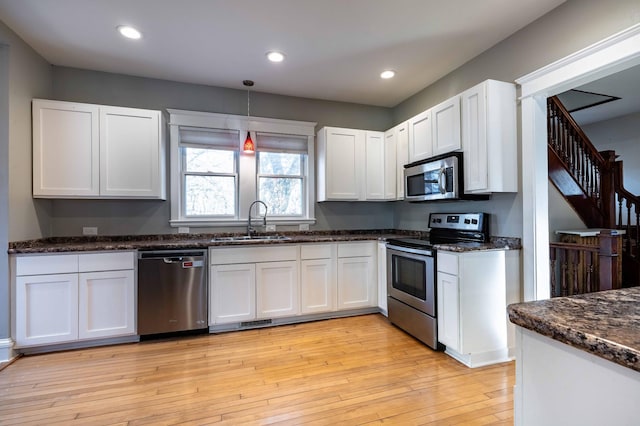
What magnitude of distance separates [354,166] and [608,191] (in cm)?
323

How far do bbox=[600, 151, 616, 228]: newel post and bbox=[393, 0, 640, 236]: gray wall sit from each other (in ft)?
7.06

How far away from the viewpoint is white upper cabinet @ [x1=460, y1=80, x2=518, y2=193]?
261 centimetres

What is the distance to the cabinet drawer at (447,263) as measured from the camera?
2520 mm

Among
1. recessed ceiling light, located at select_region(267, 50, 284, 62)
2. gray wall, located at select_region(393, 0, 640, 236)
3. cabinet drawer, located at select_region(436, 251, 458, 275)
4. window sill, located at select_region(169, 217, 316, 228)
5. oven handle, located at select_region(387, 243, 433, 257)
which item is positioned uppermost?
recessed ceiling light, located at select_region(267, 50, 284, 62)

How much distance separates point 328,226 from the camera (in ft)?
13.9

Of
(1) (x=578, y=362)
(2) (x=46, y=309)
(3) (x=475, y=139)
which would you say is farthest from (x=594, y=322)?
(2) (x=46, y=309)

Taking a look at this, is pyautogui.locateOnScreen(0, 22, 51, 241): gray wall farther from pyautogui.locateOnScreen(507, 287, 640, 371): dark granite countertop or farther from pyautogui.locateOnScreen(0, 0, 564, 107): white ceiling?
pyautogui.locateOnScreen(507, 287, 640, 371): dark granite countertop

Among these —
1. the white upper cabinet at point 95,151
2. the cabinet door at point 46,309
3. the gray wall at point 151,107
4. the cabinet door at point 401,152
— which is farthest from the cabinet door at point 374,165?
the cabinet door at point 46,309

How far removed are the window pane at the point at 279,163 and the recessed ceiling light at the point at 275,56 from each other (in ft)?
3.85

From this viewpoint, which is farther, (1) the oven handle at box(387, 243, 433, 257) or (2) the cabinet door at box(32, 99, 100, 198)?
(2) the cabinet door at box(32, 99, 100, 198)

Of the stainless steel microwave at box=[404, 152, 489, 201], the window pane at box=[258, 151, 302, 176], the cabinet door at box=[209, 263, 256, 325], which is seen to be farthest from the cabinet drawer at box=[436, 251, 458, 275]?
the window pane at box=[258, 151, 302, 176]

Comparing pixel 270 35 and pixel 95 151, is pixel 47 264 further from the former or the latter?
pixel 270 35

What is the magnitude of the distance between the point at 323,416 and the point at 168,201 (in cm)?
281

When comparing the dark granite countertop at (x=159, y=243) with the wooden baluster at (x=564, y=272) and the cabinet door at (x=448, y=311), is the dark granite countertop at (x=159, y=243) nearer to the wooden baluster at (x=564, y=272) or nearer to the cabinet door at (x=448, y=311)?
the cabinet door at (x=448, y=311)
